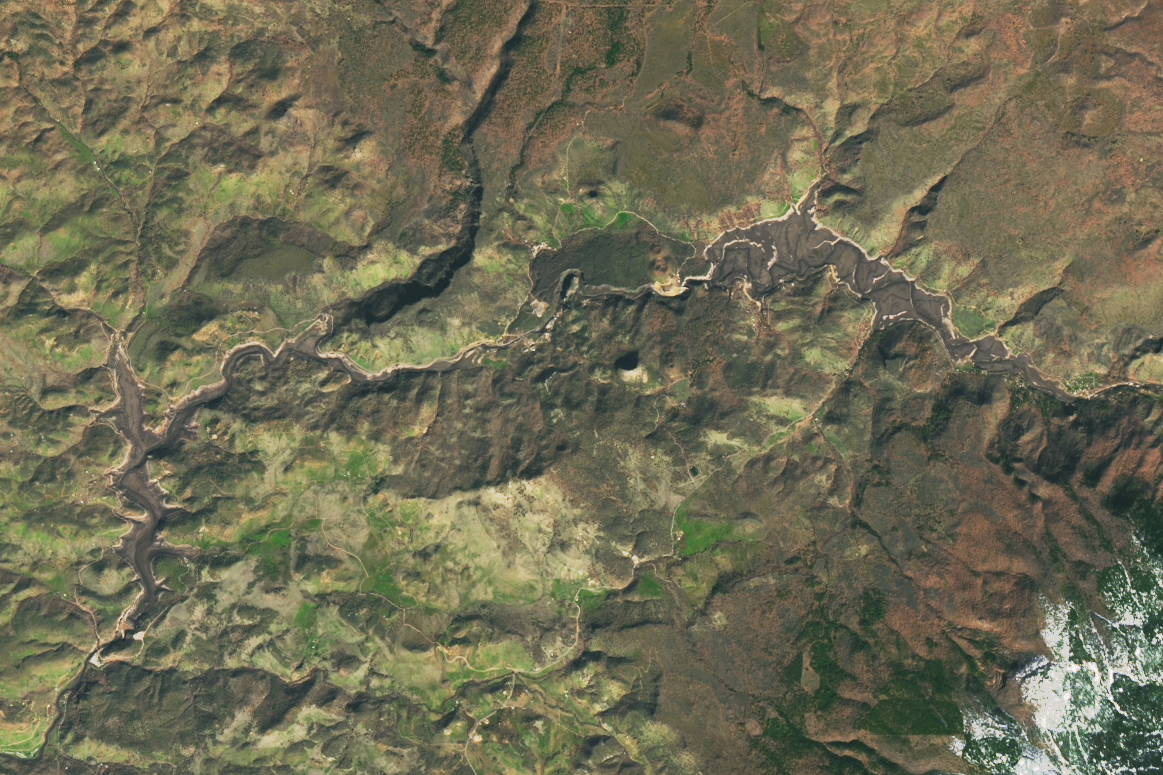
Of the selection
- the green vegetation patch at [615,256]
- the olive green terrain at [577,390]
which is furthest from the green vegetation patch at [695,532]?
the green vegetation patch at [615,256]

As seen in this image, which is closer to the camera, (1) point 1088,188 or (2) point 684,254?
(1) point 1088,188

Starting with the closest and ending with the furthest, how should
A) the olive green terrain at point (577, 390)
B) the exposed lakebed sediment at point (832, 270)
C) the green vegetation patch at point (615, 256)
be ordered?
the olive green terrain at point (577, 390) → the exposed lakebed sediment at point (832, 270) → the green vegetation patch at point (615, 256)

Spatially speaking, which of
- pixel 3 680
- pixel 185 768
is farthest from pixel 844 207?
pixel 3 680

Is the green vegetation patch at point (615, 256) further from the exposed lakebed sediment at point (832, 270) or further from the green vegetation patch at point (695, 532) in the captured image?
the green vegetation patch at point (695, 532)

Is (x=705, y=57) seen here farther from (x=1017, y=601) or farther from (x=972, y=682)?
(x=972, y=682)

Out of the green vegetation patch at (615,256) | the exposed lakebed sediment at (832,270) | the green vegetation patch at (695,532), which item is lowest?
the green vegetation patch at (695,532)

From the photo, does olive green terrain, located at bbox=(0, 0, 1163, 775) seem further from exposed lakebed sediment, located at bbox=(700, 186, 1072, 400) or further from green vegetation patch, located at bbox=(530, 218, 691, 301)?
exposed lakebed sediment, located at bbox=(700, 186, 1072, 400)

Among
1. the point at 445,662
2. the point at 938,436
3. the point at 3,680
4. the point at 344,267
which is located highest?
the point at 938,436

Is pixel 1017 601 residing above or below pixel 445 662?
above
